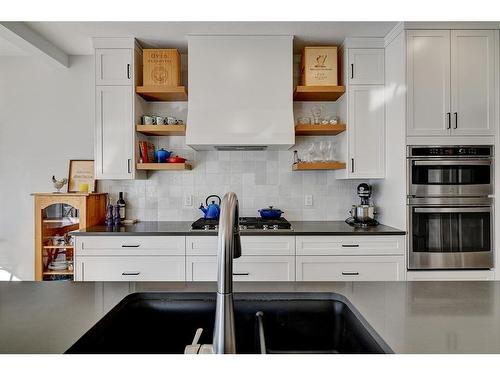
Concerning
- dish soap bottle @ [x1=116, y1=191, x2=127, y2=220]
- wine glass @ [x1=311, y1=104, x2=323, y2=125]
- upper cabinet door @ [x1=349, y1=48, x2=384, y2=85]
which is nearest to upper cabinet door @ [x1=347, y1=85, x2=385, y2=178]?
upper cabinet door @ [x1=349, y1=48, x2=384, y2=85]

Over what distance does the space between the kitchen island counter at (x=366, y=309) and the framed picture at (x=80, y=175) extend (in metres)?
2.15

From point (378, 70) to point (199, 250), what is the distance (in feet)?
6.52

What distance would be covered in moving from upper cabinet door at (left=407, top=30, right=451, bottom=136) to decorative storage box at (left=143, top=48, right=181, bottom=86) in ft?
5.87

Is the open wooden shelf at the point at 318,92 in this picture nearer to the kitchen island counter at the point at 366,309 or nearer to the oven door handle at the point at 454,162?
the oven door handle at the point at 454,162

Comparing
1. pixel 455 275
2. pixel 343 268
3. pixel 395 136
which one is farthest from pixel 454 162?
pixel 343 268

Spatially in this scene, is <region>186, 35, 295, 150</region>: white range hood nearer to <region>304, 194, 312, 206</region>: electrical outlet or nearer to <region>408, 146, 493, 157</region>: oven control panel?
<region>304, 194, 312, 206</region>: electrical outlet

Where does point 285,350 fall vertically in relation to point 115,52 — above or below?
below

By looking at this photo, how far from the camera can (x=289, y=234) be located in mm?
2818

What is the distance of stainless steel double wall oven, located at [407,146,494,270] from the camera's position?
274 cm

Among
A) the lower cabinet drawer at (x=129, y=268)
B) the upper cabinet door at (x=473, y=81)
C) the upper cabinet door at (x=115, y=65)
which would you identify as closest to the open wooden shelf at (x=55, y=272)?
the lower cabinet drawer at (x=129, y=268)

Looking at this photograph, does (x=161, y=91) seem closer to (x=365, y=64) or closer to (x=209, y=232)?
(x=209, y=232)

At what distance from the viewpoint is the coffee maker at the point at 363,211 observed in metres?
3.13

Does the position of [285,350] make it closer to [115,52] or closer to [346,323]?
[346,323]
